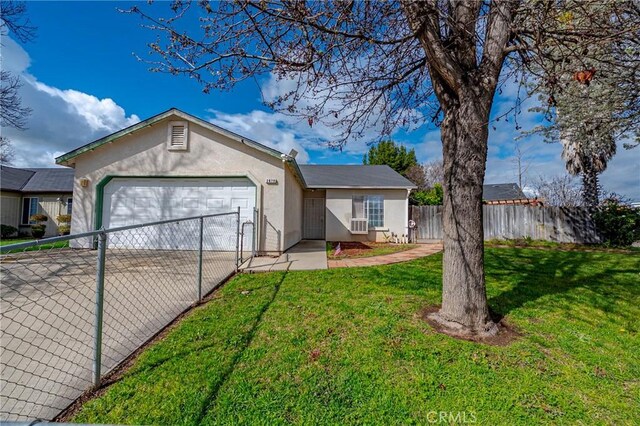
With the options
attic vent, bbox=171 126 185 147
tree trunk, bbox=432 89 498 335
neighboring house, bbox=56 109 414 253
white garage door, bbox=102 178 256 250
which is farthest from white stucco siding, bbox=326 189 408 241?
tree trunk, bbox=432 89 498 335

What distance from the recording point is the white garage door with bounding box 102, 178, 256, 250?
8750 millimetres

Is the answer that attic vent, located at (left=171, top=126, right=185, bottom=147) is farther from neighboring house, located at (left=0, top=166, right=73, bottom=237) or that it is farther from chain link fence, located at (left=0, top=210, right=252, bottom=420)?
neighboring house, located at (left=0, top=166, right=73, bottom=237)

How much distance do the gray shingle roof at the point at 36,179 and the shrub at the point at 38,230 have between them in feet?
7.15

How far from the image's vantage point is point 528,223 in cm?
1278

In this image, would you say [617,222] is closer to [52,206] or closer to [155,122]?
[155,122]

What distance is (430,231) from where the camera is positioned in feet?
44.0

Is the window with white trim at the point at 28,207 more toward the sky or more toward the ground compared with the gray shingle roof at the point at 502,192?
more toward the ground

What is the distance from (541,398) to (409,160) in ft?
93.9

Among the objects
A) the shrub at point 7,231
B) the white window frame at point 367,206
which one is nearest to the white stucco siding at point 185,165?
the white window frame at point 367,206

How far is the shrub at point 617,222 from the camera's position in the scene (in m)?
11.1

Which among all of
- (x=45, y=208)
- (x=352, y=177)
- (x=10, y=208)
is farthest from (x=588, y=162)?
(x=10, y=208)

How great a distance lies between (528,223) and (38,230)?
85.0 ft

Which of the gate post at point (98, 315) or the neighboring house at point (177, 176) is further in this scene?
the neighboring house at point (177, 176)

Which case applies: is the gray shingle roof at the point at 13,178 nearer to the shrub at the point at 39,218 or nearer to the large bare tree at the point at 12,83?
the shrub at the point at 39,218
